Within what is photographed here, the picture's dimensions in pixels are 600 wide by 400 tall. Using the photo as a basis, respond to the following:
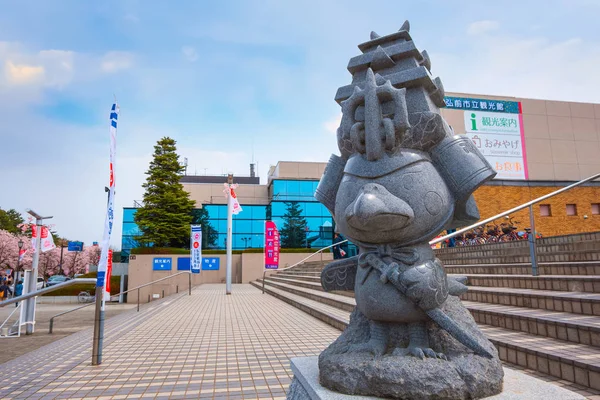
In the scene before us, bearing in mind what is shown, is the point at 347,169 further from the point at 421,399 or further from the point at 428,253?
the point at 421,399

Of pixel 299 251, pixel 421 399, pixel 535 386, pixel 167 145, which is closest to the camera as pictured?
pixel 421 399

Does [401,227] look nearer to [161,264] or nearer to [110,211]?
[110,211]

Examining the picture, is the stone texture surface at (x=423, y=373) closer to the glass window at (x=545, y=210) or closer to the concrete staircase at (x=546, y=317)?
the concrete staircase at (x=546, y=317)

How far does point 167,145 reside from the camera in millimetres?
27188

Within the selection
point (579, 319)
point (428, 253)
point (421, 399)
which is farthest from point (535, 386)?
point (579, 319)

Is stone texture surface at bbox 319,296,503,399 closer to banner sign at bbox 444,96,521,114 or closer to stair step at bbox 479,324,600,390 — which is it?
stair step at bbox 479,324,600,390

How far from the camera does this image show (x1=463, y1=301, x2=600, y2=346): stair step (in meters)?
3.44

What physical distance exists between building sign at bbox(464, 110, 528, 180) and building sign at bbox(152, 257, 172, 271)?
1807 cm

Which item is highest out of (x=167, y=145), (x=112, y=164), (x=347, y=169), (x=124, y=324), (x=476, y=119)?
(x=167, y=145)

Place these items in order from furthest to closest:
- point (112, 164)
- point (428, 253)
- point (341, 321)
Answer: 1. point (341, 321)
2. point (112, 164)
3. point (428, 253)

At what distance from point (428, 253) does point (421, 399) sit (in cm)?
101

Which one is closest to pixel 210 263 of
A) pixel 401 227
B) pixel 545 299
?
pixel 545 299

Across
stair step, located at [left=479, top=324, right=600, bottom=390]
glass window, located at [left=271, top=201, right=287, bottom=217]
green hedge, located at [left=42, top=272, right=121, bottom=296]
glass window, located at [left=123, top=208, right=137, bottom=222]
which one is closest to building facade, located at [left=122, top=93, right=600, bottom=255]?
stair step, located at [left=479, top=324, right=600, bottom=390]

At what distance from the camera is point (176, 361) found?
5324mm
